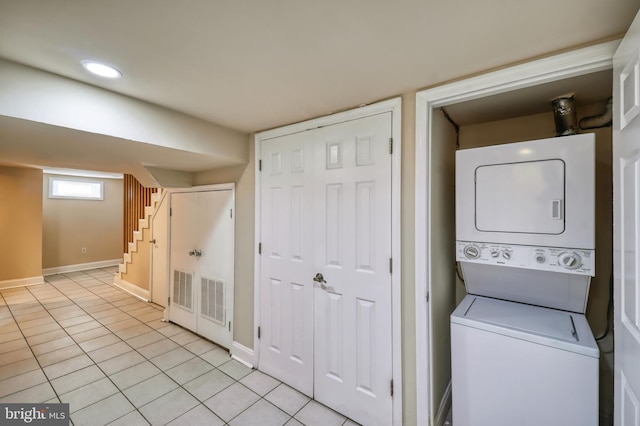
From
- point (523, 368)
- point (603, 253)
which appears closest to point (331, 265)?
point (523, 368)

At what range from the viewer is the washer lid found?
1300 mm

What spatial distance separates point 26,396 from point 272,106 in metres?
2.89

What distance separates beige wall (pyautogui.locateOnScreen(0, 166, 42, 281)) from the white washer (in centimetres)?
687

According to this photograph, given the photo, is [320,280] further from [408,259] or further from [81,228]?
[81,228]

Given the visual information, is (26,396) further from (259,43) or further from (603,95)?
(603,95)

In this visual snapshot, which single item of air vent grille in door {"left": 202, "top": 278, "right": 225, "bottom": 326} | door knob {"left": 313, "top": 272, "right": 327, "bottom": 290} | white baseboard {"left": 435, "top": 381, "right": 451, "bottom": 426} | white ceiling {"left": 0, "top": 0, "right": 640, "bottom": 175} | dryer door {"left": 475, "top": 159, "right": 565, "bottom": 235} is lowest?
white baseboard {"left": 435, "top": 381, "right": 451, "bottom": 426}

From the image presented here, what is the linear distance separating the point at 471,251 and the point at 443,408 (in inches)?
44.5

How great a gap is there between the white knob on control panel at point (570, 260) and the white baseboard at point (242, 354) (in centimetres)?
248

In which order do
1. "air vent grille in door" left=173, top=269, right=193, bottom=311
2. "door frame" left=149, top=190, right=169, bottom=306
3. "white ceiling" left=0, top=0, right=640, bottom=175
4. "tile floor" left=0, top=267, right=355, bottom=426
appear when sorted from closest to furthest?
"white ceiling" left=0, top=0, right=640, bottom=175 → "tile floor" left=0, top=267, right=355, bottom=426 → "air vent grille in door" left=173, top=269, right=193, bottom=311 → "door frame" left=149, top=190, right=169, bottom=306

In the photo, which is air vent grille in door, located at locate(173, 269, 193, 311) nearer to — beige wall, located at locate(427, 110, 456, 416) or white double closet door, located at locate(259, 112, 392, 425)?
white double closet door, located at locate(259, 112, 392, 425)

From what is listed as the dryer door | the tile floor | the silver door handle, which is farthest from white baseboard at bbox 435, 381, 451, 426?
the dryer door

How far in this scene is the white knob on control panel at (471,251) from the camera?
66.5 inches

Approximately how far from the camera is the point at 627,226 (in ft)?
3.06

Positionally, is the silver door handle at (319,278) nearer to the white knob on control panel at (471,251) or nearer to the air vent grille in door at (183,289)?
the white knob on control panel at (471,251)
